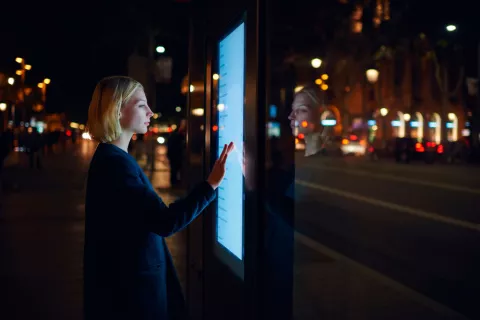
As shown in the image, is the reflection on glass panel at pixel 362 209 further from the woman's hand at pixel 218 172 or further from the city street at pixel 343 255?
the woman's hand at pixel 218 172

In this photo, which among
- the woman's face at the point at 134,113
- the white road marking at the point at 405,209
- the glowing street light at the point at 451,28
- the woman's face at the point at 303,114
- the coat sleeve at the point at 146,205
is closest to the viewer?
→ the coat sleeve at the point at 146,205

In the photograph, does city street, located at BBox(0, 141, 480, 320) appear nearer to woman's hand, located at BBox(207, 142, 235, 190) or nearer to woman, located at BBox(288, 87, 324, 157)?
woman, located at BBox(288, 87, 324, 157)

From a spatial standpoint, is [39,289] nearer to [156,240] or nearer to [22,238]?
[22,238]

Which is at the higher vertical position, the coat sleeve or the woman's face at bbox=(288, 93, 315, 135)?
the woman's face at bbox=(288, 93, 315, 135)

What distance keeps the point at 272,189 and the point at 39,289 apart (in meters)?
5.32

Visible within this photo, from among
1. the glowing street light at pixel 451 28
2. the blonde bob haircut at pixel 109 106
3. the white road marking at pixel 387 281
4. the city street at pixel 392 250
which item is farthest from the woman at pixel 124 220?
the glowing street light at pixel 451 28

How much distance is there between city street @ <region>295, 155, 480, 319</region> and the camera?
7.05 metres

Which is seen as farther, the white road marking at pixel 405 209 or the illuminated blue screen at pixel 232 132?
the white road marking at pixel 405 209

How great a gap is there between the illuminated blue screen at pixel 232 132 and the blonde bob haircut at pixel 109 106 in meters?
0.48

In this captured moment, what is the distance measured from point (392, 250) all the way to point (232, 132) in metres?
7.61

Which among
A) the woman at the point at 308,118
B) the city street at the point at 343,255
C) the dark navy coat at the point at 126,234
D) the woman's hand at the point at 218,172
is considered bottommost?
the city street at the point at 343,255

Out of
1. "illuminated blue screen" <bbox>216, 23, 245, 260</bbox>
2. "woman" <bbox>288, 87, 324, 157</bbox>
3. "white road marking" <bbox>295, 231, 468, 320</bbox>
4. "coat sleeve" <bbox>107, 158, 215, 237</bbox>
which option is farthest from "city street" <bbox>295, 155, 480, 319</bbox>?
"coat sleeve" <bbox>107, 158, 215, 237</bbox>

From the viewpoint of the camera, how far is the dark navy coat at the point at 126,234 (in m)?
2.79

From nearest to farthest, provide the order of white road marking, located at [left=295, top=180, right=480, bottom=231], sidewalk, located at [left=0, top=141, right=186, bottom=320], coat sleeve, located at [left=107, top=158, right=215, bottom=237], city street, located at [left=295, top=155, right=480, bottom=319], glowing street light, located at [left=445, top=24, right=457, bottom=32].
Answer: coat sleeve, located at [left=107, top=158, right=215, bottom=237]
sidewalk, located at [left=0, top=141, right=186, bottom=320]
city street, located at [left=295, top=155, right=480, bottom=319]
white road marking, located at [left=295, top=180, right=480, bottom=231]
glowing street light, located at [left=445, top=24, right=457, bottom=32]
